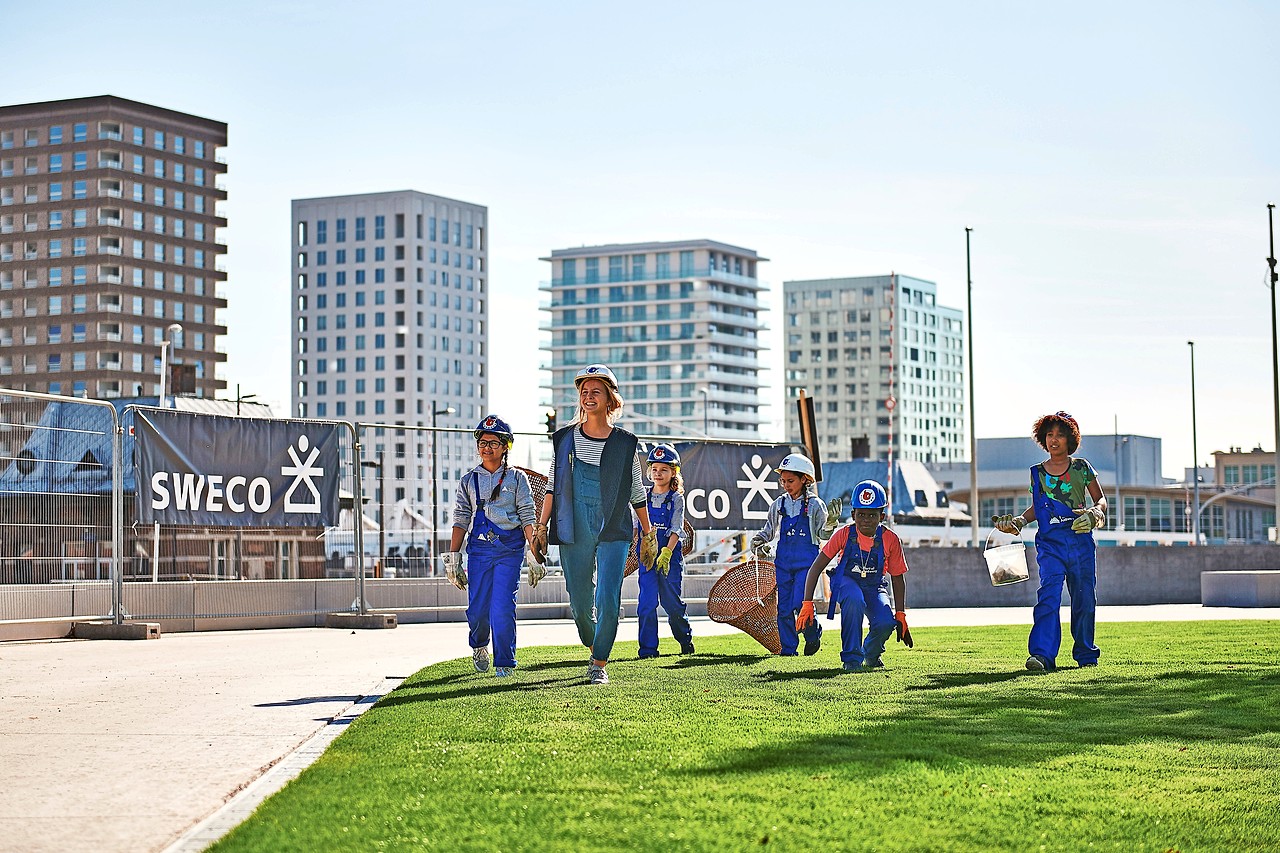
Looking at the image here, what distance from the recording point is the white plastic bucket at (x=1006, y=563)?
13.8 metres

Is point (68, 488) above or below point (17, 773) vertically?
above

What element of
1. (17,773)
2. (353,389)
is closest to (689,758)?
→ (17,773)

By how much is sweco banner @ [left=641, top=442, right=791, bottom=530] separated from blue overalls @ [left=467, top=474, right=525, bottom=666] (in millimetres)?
12690

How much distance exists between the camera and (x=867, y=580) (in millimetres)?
12727

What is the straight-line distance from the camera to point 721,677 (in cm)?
1189

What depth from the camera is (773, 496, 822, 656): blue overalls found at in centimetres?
1388

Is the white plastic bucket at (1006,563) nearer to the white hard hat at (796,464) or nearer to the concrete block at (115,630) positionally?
the white hard hat at (796,464)

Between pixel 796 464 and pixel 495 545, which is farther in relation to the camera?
pixel 796 464

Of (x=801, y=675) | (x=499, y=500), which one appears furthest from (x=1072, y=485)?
(x=499, y=500)

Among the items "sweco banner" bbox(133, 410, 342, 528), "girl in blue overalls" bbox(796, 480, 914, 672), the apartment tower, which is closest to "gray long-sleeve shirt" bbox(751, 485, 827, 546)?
"girl in blue overalls" bbox(796, 480, 914, 672)

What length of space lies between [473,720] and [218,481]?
12459mm

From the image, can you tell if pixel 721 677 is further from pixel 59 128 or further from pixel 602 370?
pixel 59 128

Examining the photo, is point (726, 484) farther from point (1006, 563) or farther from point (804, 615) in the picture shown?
point (804, 615)

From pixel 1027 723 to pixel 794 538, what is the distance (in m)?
5.34
